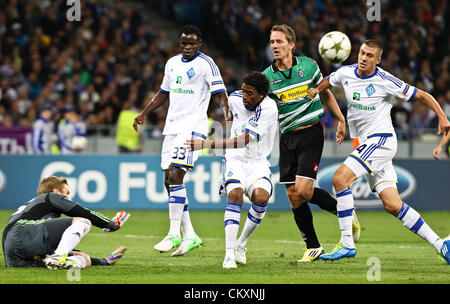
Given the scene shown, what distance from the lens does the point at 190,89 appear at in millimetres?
9742

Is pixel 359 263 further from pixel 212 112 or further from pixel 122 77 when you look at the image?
pixel 122 77

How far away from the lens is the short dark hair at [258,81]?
8.34 meters

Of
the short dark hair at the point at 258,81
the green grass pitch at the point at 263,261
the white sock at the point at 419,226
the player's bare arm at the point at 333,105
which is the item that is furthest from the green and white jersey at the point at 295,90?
the green grass pitch at the point at 263,261

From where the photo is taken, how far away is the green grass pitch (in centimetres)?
745

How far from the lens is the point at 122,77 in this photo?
66.5 ft

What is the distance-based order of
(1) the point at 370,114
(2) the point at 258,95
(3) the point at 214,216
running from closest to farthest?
(2) the point at 258,95
(1) the point at 370,114
(3) the point at 214,216

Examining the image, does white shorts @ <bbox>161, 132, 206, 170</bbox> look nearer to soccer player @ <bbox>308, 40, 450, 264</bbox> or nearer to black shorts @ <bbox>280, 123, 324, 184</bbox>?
black shorts @ <bbox>280, 123, 324, 184</bbox>

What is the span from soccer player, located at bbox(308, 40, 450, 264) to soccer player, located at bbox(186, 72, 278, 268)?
72 cm

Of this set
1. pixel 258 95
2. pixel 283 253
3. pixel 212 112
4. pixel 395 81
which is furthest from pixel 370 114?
pixel 212 112

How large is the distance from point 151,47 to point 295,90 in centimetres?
1322

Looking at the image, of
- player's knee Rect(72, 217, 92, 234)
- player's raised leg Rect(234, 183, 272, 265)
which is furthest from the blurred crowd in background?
player's knee Rect(72, 217, 92, 234)

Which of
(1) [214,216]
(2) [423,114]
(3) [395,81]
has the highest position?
(3) [395,81]

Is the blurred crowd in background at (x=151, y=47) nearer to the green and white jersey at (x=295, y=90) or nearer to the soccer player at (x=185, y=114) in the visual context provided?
the soccer player at (x=185, y=114)

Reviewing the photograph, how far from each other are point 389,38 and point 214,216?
10789 millimetres
